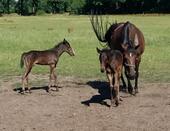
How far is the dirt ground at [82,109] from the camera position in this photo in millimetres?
10594

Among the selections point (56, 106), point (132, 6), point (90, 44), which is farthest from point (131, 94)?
point (132, 6)

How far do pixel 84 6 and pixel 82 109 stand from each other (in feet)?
333

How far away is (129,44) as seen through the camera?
12.8 meters

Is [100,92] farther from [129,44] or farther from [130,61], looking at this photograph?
[130,61]

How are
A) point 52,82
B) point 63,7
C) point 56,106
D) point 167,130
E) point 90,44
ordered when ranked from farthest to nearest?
point 63,7, point 90,44, point 52,82, point 56,106, point 167,130

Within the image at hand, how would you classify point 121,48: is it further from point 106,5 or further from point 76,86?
point 106,5

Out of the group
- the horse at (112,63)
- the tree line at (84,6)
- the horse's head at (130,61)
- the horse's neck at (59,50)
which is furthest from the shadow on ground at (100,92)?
the tree line at (84,6)

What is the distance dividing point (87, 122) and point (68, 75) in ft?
22.6

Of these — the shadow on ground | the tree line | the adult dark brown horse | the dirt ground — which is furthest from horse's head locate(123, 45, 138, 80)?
the tree line

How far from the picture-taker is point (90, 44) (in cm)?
2995

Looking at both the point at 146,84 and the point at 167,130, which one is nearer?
the point at 167,130

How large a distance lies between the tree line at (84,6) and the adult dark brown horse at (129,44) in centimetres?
8239

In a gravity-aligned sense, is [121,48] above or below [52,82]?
above

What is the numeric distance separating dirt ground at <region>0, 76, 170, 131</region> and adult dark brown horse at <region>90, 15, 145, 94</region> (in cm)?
77
